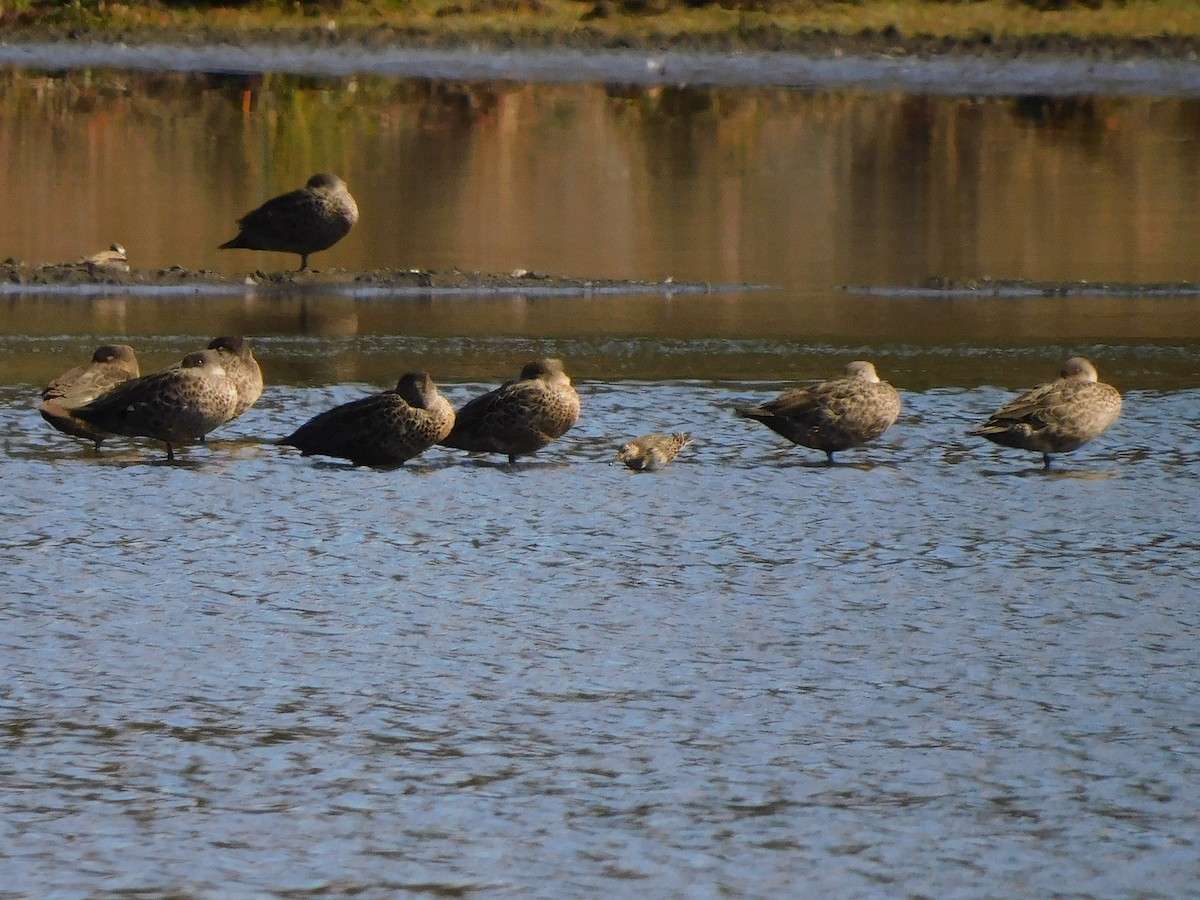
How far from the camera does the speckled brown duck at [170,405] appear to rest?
10.8m

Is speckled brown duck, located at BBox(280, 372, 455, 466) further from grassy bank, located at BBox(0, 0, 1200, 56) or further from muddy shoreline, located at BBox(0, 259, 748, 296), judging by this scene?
grassy bank, located at BBox(0, 0, 1200, 56)

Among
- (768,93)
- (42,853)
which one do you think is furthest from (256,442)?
(768,93)

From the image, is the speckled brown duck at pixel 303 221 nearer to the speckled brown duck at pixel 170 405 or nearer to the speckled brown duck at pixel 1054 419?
the speckled brown duck at pixel 170 405

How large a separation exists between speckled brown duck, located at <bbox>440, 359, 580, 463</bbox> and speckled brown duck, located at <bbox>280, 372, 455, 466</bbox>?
0.13 meters

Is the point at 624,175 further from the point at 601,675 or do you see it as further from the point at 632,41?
the point at 601,675

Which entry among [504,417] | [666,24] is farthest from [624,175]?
[666,24]

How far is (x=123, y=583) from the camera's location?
827 cm

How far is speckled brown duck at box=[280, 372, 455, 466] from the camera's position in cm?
1063

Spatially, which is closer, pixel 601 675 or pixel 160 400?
pixel 601 675

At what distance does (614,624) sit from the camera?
7719 millimetres

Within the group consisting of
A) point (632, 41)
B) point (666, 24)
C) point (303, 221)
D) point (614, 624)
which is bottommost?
point (614, 624)

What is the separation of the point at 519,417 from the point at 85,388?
227 centimetres

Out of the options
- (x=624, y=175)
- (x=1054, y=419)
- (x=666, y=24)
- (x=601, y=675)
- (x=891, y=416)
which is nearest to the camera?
(x=601, y=675)

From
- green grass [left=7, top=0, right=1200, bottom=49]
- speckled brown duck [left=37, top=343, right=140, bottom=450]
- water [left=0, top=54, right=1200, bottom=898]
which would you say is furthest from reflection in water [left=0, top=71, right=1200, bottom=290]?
speckled brown duck [left=37, top=343, right=140, bottom=450]
